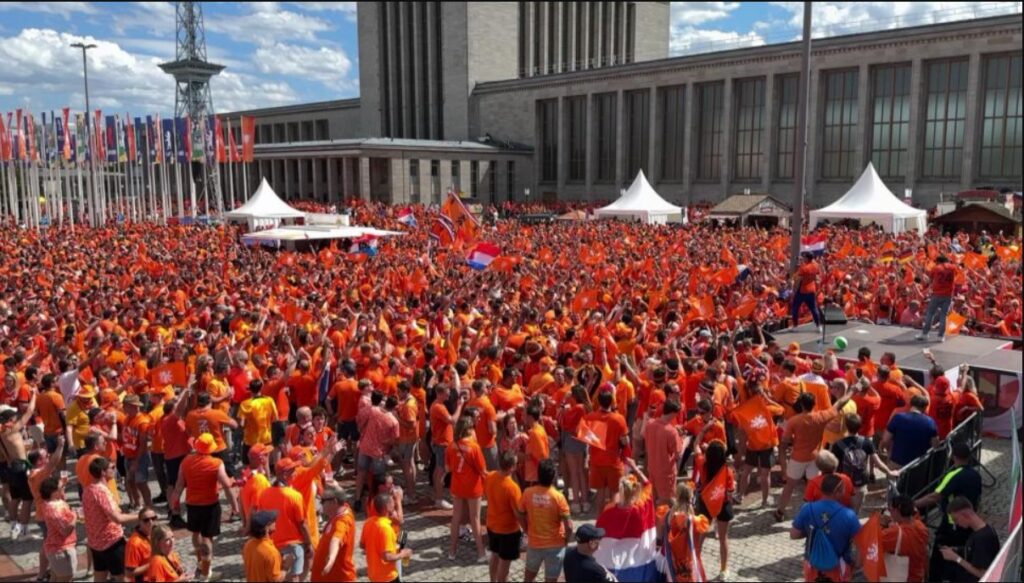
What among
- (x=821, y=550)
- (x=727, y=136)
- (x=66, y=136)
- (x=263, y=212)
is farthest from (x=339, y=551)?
(x=727, y=136)

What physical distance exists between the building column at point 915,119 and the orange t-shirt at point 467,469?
142 ft

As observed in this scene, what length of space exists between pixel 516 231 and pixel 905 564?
27.1m

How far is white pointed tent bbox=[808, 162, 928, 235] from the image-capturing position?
26797mm

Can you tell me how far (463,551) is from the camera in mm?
7668

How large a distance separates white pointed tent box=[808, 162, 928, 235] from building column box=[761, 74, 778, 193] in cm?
2207

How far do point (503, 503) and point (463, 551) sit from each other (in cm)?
147

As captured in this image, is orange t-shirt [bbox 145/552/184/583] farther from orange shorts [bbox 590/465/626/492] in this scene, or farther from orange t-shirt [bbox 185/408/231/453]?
orange shorts [bbox 590/465/626/492]

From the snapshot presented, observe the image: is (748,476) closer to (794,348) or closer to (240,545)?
(794,348)

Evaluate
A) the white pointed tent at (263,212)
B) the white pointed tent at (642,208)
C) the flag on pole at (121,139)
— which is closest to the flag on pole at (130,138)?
the flag on pole at (121,139)

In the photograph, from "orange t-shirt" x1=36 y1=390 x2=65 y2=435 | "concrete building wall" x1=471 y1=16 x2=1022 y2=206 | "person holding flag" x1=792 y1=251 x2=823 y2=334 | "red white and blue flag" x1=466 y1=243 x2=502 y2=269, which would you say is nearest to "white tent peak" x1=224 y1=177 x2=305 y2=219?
"red white and blue flag" x1=466 y1=243 x2=502 y2=269

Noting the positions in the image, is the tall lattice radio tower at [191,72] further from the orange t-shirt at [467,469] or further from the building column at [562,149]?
the orange t-shirt at [467,469]

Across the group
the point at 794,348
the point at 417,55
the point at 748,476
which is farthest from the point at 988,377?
the point at 417,55

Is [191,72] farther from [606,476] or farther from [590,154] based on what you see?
[606,476]

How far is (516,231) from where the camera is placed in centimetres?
3256
